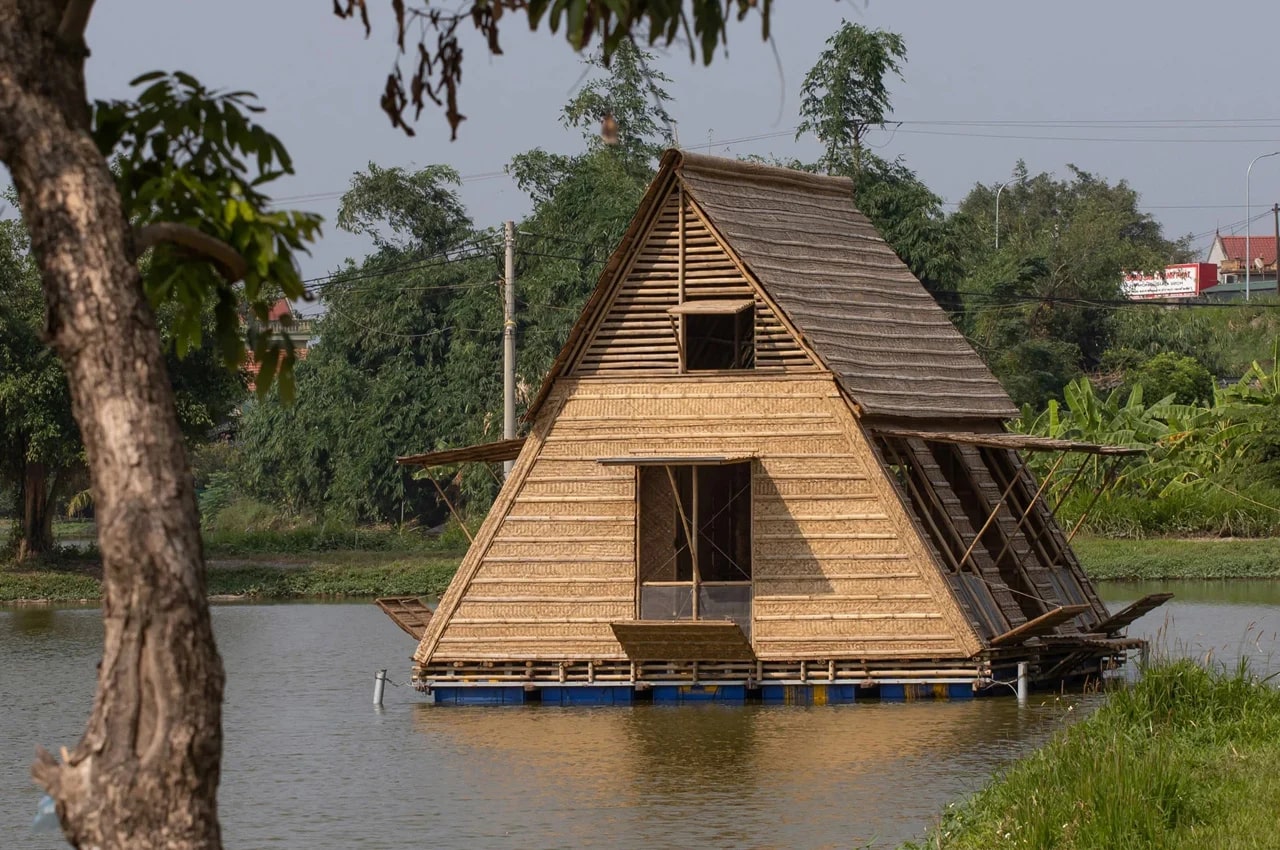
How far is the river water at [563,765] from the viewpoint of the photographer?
15.3 meters

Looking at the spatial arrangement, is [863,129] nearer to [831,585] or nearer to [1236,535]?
[1236,535]

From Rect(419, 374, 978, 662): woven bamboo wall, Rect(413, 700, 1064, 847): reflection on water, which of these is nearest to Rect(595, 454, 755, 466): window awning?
Rect(419, 374, 978, 662): woven bamboo wall

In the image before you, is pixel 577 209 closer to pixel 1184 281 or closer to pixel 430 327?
pixel 430 327

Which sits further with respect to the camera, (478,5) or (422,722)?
(422,722)

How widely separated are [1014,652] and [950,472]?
3905 millimetres

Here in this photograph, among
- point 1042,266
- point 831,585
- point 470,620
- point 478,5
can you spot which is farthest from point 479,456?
point 1042,266

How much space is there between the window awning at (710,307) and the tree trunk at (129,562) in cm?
1732

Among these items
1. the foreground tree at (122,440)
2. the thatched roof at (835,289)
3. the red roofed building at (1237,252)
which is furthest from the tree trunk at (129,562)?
the red roofed building at (1237,252)

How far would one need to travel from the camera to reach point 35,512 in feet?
139

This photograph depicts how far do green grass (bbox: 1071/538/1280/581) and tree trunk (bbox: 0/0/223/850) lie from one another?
34527 mm

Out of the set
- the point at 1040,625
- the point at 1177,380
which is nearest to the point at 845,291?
the point at 1040,625

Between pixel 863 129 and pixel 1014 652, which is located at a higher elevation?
pixel 863 129

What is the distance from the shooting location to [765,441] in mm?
22641

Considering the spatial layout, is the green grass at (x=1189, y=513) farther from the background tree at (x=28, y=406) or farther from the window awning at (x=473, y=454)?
the background tree at (x=28, y=406)
